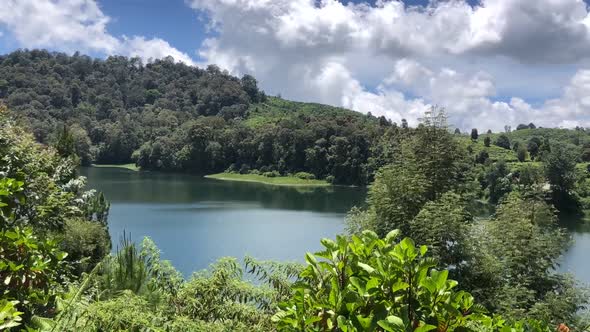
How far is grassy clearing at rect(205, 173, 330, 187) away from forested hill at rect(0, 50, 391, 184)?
2.24 metres

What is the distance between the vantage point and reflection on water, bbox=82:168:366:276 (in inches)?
1278

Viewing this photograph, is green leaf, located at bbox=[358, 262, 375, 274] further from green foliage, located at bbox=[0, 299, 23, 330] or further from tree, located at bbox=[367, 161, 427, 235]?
tree, located at bbox=[367, 161, 427, 235]

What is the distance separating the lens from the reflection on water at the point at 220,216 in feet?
107

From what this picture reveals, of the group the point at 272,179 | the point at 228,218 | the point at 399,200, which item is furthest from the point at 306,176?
the point at 399,200

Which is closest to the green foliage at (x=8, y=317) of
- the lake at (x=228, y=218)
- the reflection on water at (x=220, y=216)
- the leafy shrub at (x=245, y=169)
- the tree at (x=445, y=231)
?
the tree at (x=445, y=231)

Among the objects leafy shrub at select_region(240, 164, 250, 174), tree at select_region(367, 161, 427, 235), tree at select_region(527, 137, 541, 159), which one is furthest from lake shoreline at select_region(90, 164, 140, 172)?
tree at select_region(367, 161, 427, 235)

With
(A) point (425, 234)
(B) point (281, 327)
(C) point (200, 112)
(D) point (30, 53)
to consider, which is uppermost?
(D) point (30, 53)

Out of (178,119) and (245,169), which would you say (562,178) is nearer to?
(245,169)

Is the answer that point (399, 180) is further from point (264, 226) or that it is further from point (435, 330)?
point (264, 226)

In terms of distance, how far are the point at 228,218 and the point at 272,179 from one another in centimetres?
3799

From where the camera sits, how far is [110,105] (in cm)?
14012

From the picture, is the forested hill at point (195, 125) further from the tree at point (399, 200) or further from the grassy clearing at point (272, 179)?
the tree at point (399, 200)

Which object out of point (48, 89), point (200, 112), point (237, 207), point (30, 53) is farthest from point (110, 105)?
point (237, 207)

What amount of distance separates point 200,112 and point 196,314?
140263 mm
